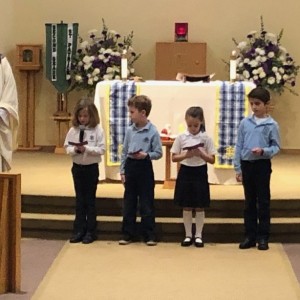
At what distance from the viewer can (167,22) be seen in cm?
1042

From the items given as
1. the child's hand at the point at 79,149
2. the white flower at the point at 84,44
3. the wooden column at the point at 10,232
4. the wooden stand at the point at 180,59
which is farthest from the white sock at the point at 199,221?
the white flower at the point at 84,44

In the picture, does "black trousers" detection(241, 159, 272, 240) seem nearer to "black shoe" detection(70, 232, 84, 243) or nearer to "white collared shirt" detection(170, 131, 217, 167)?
"white collared shirt" detection(170, 131, 217, 167)

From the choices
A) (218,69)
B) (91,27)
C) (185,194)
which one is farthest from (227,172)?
(91,27)

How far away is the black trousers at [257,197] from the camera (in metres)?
6.37

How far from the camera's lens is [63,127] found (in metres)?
10.4

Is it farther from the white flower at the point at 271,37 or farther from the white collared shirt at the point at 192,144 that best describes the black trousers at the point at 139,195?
the white flower at the point at 271,37

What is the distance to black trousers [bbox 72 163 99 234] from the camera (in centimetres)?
657

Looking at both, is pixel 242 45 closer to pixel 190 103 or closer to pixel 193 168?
pixel 190 103

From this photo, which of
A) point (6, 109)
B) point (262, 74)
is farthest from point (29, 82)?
point (6, 109)

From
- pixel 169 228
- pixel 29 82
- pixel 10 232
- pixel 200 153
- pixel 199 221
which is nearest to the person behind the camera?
pixel 10 232

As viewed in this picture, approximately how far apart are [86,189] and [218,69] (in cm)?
431

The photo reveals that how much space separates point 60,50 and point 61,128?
107 cm

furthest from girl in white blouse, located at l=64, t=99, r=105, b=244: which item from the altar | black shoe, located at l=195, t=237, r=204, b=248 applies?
the altar

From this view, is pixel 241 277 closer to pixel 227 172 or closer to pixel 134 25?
pixel 227 172
